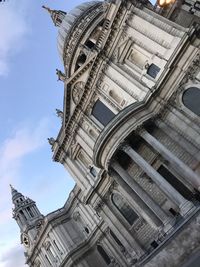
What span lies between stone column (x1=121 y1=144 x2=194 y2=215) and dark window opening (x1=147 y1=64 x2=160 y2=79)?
5.93 m

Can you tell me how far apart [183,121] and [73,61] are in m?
18.0

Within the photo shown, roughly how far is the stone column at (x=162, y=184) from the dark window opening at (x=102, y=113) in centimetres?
607

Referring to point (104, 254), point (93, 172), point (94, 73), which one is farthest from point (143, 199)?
point (104, 254)

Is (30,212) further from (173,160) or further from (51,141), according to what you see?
(173,160)

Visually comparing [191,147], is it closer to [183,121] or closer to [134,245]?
[183,121]

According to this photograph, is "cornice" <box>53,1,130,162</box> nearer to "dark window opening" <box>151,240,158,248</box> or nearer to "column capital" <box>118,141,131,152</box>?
"column capital" <box>118,141,131,152</box>

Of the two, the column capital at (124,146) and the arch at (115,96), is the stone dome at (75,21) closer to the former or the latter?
the arch at (115,96)

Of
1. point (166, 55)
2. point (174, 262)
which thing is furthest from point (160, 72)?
point (174, 262)

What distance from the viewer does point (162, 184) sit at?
23828 millimetres

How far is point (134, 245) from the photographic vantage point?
28219 mm

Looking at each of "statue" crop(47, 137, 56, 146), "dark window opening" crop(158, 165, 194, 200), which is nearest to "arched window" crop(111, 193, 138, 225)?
"dark window opening" crop(158, 165, 194, 200)

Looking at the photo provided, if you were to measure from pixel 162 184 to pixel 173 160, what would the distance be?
172 cm

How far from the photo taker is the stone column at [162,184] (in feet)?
71.7

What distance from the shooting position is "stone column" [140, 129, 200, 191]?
2215 cm
